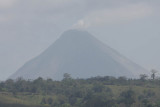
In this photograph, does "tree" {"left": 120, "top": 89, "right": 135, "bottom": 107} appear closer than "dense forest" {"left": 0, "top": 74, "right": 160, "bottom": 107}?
Yes

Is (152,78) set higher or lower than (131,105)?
higher

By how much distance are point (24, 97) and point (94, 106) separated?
11.2 meters

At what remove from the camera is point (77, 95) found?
2067 inches

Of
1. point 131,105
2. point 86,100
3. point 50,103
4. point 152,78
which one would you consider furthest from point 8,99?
point 152,78

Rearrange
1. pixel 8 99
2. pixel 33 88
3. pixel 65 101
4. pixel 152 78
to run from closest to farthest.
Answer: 1. pixel 8 99
2. pixel 65 101
3. pixel 33 88
4. pixel 152 78

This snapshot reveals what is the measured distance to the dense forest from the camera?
44.0 metres

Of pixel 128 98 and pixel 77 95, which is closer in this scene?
pixel 128 98

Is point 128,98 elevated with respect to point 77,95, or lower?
lower

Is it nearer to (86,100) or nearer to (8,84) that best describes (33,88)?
(8,84)

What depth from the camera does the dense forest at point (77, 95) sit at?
43953 mm

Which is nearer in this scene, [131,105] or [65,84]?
[131,105]

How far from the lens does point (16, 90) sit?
57531 millimetres

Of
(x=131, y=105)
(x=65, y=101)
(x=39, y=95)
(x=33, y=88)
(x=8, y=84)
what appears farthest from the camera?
(x=8, y=84)

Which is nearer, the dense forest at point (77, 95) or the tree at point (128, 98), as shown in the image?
the tree at point (128, 98)
